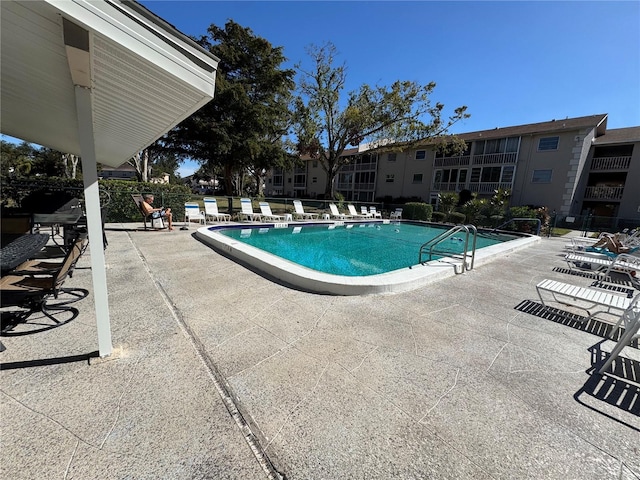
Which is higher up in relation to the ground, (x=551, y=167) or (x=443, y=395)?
(x=551, y=167)

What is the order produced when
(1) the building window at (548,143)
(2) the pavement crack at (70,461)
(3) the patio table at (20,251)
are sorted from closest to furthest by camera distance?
(2) the pavement crack at (70,461) < (3) the patio table at (20,251) < (1) the building window at (548,143)

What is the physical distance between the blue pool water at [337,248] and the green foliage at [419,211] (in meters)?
6.15

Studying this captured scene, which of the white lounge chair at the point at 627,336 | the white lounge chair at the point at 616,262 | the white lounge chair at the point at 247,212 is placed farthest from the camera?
the white lounge chair at the point at 247,212

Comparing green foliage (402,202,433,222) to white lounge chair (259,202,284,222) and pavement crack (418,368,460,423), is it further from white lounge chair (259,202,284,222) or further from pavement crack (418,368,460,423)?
pavement crack (418,368,460,423)

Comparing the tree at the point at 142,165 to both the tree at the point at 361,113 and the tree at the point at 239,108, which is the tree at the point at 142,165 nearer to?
the tree at the point at 239,108

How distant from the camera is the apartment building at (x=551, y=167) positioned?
21.0 metres

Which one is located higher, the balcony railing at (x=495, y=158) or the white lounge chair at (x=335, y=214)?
the balcony railing at (x=495, y=158)

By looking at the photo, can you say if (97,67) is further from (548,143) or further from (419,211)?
(548,143)

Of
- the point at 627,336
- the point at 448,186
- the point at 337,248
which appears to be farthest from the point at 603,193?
the point at 627,336

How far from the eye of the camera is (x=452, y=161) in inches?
1085

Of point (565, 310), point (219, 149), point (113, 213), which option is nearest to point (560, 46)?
point (565, 310)

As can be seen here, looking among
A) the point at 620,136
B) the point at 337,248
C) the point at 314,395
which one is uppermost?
A: the point at 620,136

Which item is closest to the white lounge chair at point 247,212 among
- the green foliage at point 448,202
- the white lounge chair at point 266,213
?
the white lounge chair at point 266,213

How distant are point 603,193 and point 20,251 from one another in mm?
33128
